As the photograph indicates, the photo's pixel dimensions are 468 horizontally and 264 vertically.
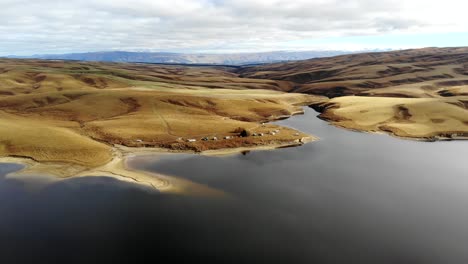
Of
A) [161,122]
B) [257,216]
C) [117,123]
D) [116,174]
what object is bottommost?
[257,216]

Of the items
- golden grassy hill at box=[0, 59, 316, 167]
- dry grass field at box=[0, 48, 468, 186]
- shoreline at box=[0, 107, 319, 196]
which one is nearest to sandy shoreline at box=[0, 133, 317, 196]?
shoreline at box=[0, 107, 319, 196]

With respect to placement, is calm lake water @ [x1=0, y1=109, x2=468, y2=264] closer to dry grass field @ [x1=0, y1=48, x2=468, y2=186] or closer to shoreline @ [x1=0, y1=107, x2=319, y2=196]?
shoreline @ [x1=0, y1=107, x2=319, y2=196]

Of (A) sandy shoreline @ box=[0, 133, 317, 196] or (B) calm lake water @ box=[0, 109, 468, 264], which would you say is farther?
(A) sandy shoreline @ box=[0, 133, 317, 196]

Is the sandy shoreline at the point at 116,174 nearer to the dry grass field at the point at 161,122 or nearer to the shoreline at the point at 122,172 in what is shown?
the shoreline at the point at 122,172

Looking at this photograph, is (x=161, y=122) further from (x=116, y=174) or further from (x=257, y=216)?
(x=257, y=216)

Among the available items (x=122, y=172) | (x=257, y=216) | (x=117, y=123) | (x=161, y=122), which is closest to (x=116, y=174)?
(x=122, y=172)

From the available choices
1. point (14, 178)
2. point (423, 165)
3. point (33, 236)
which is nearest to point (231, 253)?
point (33, 236)

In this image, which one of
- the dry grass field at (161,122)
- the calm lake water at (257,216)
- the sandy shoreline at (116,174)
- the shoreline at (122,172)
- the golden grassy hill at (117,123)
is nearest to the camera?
the calm lake water at (257,216)

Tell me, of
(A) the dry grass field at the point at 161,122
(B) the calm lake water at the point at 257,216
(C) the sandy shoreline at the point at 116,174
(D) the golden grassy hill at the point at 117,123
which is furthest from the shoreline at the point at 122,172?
(B) the calm lake water at the point at 257,216

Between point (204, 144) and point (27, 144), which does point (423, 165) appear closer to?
point (204, 144)
